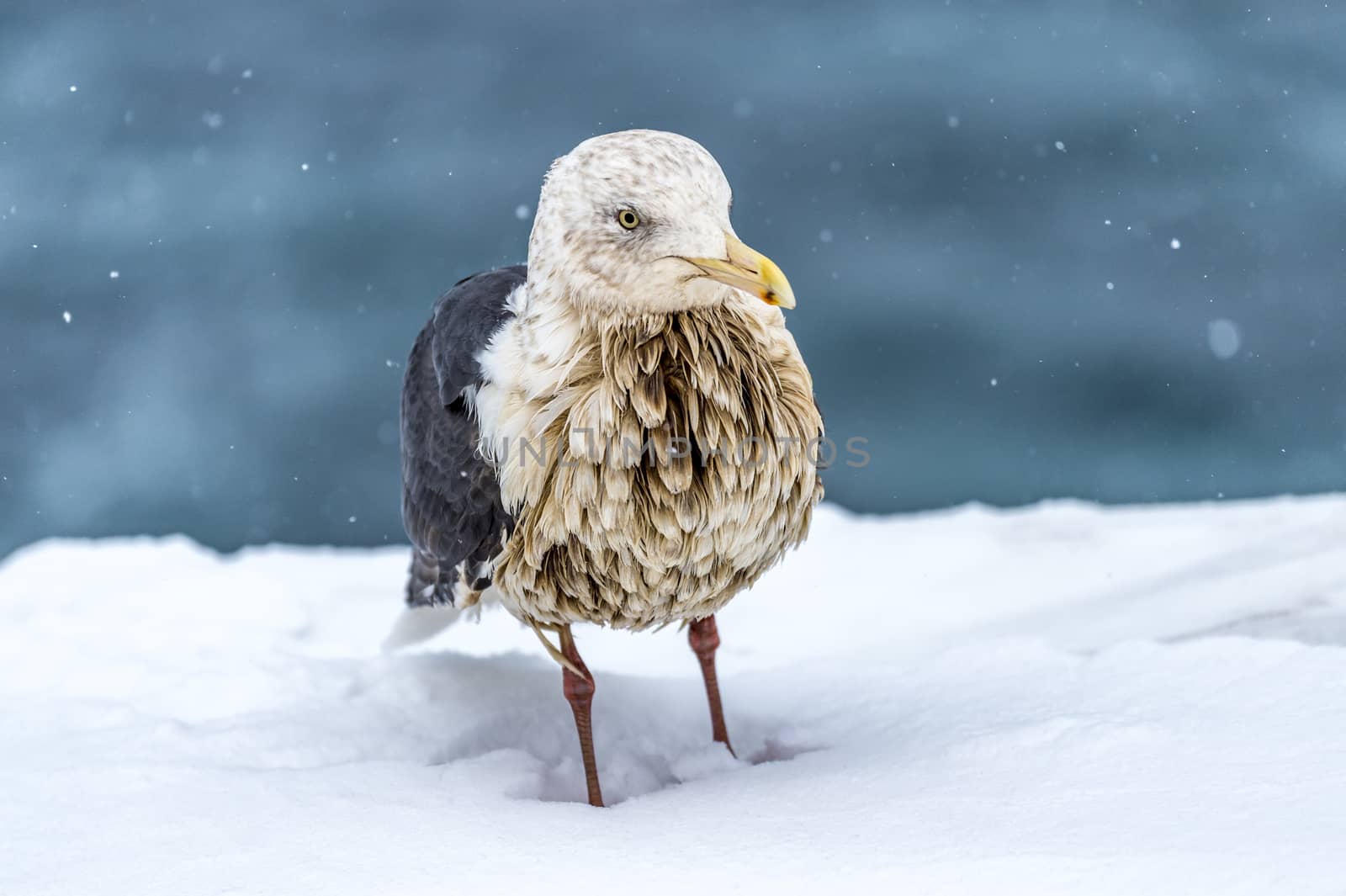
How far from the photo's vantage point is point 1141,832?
2.22 m

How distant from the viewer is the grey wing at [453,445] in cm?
293

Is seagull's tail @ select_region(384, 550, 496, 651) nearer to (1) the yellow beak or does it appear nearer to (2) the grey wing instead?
(2) the grey wing

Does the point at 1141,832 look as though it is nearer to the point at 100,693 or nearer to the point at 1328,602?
the point at 1328,602

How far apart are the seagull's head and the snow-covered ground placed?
1130mm

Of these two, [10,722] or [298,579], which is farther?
[298,579]

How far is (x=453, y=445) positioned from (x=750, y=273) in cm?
98

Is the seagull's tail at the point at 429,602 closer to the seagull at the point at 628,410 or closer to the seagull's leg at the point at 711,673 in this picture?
the seagull at the point at 628,410

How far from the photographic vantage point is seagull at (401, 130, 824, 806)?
253 centimetres

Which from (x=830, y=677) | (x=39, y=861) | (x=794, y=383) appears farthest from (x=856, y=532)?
(x=39, y=861)

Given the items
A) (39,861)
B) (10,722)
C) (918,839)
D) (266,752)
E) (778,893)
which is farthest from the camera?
(10,722)

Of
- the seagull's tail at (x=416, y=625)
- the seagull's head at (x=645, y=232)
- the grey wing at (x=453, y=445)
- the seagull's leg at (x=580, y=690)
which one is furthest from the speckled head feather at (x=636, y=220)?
the seagull's tail at (x=416, y=625)

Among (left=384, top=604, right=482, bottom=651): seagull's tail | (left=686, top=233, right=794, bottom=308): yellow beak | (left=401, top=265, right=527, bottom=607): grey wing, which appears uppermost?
(left=686, top=233, right=794, bottom=308): yellow beak

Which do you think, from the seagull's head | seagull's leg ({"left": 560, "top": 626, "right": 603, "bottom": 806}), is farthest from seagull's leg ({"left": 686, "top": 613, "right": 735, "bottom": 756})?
the seagull's head

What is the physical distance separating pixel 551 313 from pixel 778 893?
133 centimetres
